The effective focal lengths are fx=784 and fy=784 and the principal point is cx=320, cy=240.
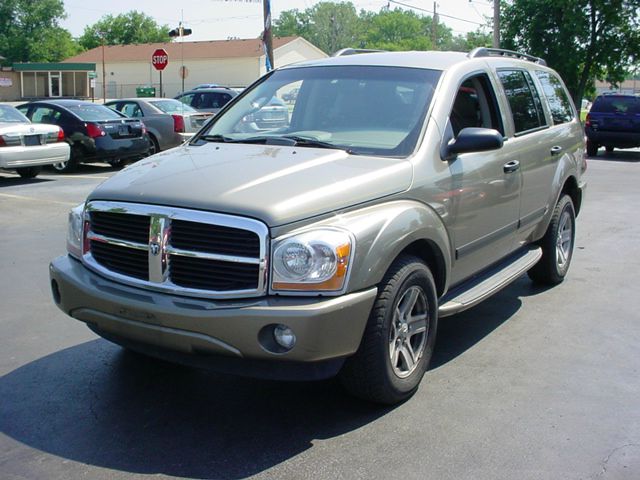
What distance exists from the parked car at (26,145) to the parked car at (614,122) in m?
14.3

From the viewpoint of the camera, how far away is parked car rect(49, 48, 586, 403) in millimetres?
3740

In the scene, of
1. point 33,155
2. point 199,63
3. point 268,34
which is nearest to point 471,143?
point 33,155

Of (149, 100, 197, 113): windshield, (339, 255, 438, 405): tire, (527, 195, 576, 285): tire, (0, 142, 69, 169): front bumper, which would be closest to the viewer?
(339, 255, 438, 405): tire

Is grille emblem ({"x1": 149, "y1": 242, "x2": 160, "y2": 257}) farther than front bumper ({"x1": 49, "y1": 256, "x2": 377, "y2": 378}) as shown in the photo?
Yes

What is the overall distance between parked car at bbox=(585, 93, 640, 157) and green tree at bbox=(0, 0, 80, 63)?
8492 centimetres

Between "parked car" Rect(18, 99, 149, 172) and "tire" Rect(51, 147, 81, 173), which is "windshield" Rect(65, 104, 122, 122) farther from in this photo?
"tire" Rect(51, 147, 81, 173)

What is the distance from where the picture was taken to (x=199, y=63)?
216 ft

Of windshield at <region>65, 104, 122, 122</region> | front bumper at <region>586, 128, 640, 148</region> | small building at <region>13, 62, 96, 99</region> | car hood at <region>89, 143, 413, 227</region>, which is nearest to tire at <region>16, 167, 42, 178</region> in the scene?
windshield at <region>65, 104, 122, 122</region>

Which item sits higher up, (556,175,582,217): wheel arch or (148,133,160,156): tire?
(148,133,160,156): tire

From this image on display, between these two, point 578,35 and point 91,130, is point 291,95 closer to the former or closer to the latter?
point 91,130

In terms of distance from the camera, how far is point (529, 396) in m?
4.54

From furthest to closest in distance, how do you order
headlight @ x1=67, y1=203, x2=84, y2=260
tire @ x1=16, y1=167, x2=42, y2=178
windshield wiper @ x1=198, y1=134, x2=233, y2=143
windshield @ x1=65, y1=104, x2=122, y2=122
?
1. windshield @ x1=65, y1=104, x2=122, y2=122
2. tire @ x1=16, y1=167, x2=42, y2=178
3. windshield wiper @ x1=198, y1=134, x2=233, y2=143
4. headlight @ x1=67, y1=203, x2=84, y2=260

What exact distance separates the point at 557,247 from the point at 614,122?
15917 millimetres

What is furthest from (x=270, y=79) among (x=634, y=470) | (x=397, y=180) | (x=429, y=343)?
(x=634, y=470)
